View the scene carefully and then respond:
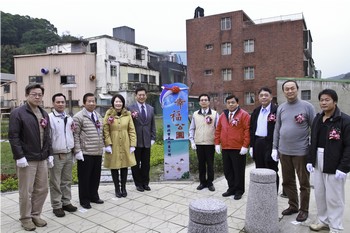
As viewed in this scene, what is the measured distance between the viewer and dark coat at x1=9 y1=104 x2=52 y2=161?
399cm

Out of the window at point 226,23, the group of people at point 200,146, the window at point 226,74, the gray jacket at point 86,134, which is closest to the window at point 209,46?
the window at point 226,23

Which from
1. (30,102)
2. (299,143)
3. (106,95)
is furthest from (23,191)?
(106,95)

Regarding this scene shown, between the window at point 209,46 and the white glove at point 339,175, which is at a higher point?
the window at point 209,46

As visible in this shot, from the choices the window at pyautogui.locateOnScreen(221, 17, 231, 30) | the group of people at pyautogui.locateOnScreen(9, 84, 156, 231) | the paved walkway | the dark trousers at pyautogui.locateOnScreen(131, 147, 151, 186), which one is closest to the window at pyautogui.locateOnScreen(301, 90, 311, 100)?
the window at pyautogui.locateOnScreen(221, 17, 231, 30)

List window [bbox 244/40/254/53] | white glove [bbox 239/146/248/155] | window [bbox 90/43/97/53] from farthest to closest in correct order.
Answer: window [bbox 90/43/97/53] → window [bbox 244/40/254/53] → white glove [bbox 239/146/248/155]

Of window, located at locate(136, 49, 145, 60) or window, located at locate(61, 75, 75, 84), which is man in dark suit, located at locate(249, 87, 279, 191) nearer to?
window, located at locate(61, 75, 75, 84)

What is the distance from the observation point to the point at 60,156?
4668mm

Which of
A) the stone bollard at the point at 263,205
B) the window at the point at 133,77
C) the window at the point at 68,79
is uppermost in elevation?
the window at the point at 133,77

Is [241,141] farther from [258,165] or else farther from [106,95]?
[106,95]

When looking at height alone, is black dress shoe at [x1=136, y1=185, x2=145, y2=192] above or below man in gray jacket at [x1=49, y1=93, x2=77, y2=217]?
below

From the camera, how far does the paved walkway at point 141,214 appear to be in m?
4.23

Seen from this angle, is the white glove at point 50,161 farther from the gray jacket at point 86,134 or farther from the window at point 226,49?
the window at point 226,49

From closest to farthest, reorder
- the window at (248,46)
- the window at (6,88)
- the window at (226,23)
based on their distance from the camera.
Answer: the window at (248,46), the window at (226,23), the window at (6,88)

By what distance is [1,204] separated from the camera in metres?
5.41
